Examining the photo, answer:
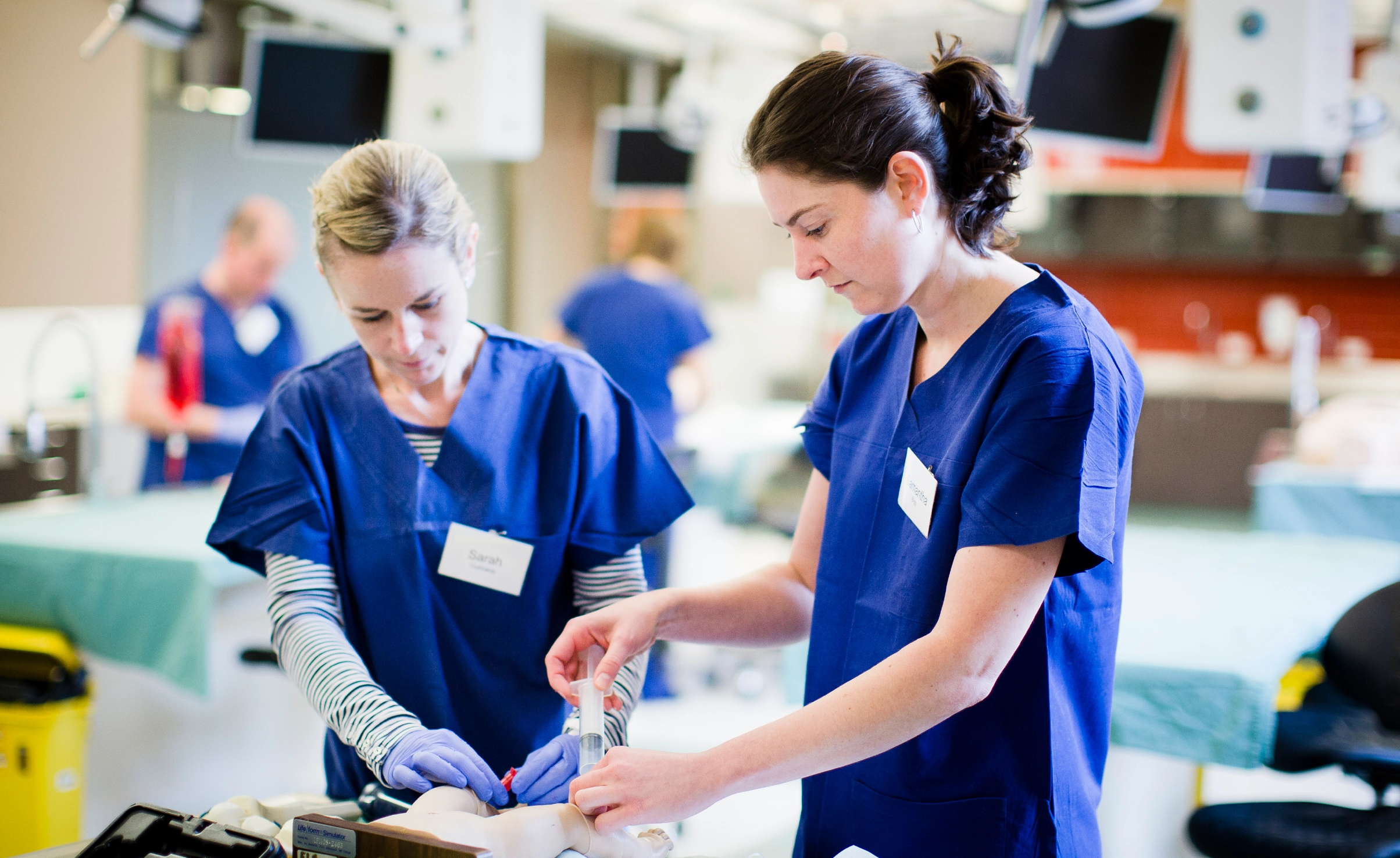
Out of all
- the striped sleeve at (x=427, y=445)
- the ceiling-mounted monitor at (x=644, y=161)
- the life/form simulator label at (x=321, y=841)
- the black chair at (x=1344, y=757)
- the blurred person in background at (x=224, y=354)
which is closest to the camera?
the life/form simulator label at (x=321, y=841)

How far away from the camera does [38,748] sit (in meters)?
2.44

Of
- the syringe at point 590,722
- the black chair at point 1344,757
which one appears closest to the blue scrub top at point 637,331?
the black chair at point 1344,757

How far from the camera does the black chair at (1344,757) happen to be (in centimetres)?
188

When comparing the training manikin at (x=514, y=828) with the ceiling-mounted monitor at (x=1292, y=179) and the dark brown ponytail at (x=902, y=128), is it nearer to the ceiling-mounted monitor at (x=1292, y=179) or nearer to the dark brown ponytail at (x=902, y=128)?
the dark brown ponytail at (x=902, y=128)

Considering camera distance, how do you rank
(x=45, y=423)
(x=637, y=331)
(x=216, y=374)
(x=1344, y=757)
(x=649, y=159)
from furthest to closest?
(x=649, y=159)
(x=637, y=331)
(x=216, y=374)
(x=45, y=423)
(x=1344, y=757)

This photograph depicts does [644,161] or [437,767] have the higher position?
[644,161]

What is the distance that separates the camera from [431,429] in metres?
1.40

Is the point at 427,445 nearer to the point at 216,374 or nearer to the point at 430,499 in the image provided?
the point at 430,499

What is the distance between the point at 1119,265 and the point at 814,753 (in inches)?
323

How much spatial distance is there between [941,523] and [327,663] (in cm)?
69

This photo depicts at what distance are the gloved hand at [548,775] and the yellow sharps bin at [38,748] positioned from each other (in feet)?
5.76

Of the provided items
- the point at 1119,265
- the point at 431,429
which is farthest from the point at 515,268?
the point at 431,429

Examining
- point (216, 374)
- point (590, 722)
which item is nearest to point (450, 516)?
point (590, 722)

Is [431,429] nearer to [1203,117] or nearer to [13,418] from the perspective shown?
[1203,117]
